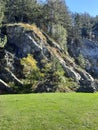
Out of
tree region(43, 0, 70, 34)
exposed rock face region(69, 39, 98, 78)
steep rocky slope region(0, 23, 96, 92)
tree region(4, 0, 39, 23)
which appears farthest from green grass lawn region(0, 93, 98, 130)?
exposed rock face region(69, 39, 98, 78)

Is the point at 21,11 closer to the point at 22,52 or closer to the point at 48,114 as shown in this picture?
the point at 22,52

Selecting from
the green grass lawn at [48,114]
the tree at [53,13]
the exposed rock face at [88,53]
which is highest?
the tree at [53,13]

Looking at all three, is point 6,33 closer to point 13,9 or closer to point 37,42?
point 37,42

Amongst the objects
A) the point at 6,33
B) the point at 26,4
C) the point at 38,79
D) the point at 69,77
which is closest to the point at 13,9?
the point at 26,4

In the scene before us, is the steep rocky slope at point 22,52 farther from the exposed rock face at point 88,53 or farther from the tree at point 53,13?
the exposed rock face at point 88,53

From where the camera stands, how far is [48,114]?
24469 mm

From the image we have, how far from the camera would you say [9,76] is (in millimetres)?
66188

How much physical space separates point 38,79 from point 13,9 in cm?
4069

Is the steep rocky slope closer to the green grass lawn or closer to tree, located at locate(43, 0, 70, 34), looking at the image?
tree, located at locate(43, 0, 70, 34)

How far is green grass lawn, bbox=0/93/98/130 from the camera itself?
21766 mm

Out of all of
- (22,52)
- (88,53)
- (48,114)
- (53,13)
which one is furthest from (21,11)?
(48,114)

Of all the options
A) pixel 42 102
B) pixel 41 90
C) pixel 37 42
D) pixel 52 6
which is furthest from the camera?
pixel 52 6

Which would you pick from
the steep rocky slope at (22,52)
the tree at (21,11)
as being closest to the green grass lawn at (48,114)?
the steep rocky slope at (22,52)

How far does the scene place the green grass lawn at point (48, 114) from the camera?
71.4 ft
